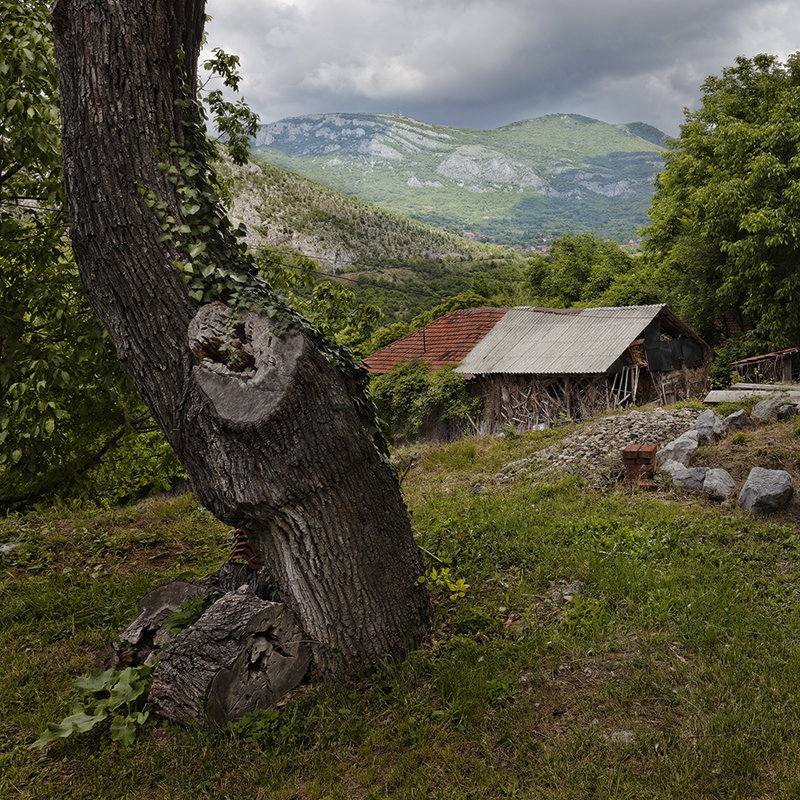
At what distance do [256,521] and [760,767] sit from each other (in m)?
2.99

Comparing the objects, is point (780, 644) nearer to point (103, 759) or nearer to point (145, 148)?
point (103, 759)

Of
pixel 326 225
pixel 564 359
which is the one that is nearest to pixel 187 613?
pixel 564 359

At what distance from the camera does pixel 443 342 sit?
841 inches

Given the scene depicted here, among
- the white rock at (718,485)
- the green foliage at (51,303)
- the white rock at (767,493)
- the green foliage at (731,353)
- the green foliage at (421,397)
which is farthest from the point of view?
the green foliage at (731,353)

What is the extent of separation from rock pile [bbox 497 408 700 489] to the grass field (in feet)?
9.68

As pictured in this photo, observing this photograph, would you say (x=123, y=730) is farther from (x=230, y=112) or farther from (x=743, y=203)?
(x=743, y=203)

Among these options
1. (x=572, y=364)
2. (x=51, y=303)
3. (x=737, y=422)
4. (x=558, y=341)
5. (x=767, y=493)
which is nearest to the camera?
(x=51, y=303)

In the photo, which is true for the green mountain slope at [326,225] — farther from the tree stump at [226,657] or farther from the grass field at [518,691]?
the tree stump at [226,657]

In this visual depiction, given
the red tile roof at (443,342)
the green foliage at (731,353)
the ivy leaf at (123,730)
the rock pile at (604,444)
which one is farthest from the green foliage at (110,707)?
the green foliage at (731,353)

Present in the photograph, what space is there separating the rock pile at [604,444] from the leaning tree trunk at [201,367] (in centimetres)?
556

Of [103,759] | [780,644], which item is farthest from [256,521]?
[780,644]

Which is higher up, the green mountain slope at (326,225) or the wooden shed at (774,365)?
the green mountain slope at (326,225)

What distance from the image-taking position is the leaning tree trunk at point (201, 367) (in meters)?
3.40

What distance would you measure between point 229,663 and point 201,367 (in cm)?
174
